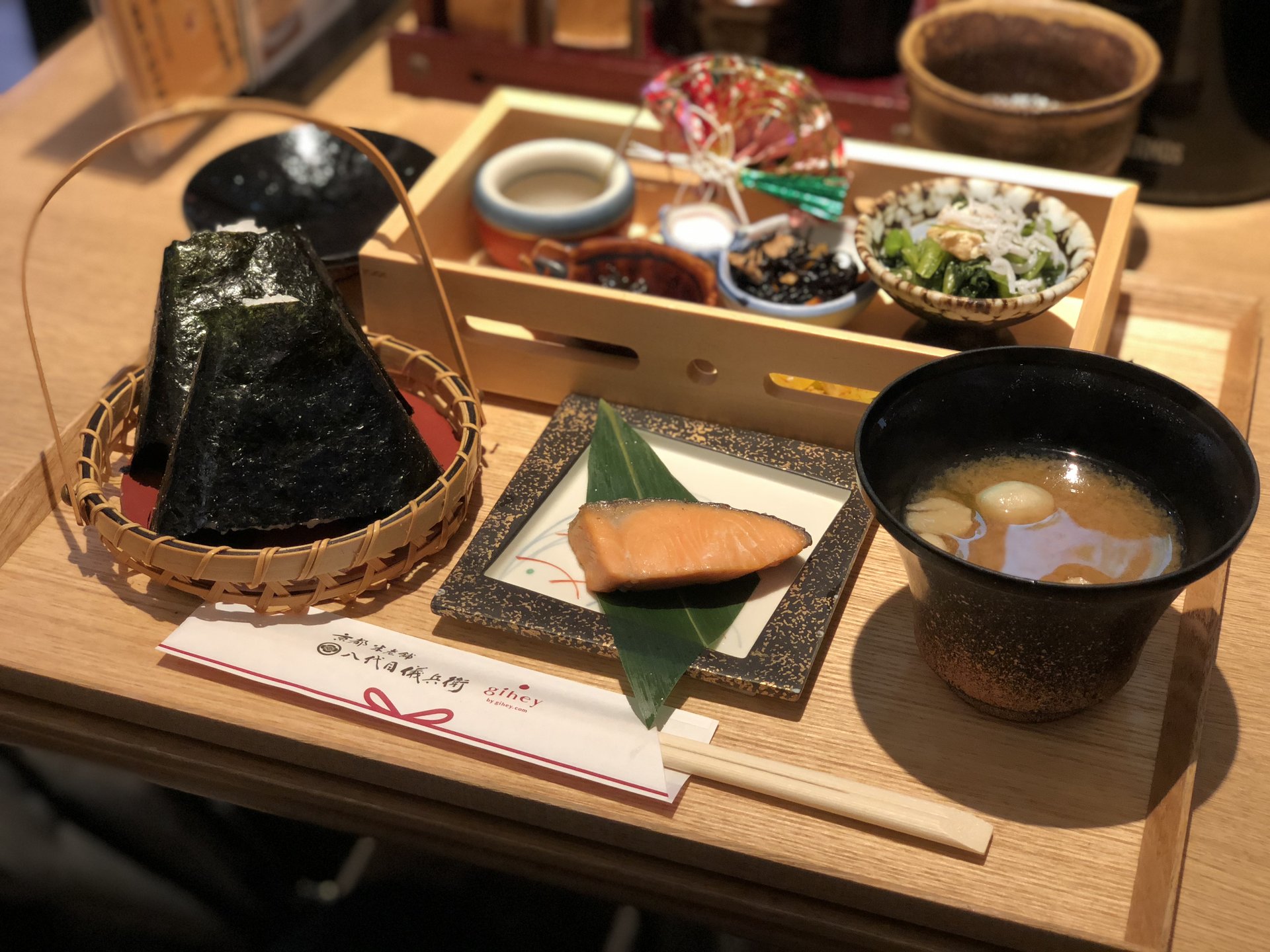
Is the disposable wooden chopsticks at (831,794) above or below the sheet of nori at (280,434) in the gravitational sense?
below

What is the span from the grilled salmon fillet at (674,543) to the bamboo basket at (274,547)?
0.16 metres

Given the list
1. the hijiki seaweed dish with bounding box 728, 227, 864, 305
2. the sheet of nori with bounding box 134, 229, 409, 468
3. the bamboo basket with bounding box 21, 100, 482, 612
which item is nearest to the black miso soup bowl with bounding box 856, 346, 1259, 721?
the hijiki seaweed dish with bounding box 728, 227, 864, 305

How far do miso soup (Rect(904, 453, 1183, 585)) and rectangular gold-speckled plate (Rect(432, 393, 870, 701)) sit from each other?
138 millimetres

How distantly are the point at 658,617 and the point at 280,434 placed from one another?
16.0 inches

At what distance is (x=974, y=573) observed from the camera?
0.83 meters

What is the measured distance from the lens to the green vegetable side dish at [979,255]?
1212 mm

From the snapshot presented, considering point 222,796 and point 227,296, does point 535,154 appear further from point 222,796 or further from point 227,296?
point 222,796

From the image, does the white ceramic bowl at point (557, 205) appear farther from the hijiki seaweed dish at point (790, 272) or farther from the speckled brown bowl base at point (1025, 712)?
the speckled brown bowl base at point (1025, 712)

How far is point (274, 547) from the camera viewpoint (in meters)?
1.07

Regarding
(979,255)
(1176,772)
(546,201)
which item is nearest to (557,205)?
(546,201)

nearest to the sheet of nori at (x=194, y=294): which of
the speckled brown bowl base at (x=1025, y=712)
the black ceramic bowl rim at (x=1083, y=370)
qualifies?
the black ceramic bowl rim at (x=1083, y=370)

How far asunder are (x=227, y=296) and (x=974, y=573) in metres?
0.79

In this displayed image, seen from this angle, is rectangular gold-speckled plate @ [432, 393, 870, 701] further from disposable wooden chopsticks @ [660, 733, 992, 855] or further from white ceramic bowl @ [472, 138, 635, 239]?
white ceramic bowl @ [472, 138, 635, 239]

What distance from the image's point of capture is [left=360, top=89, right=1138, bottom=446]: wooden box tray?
1.19m
